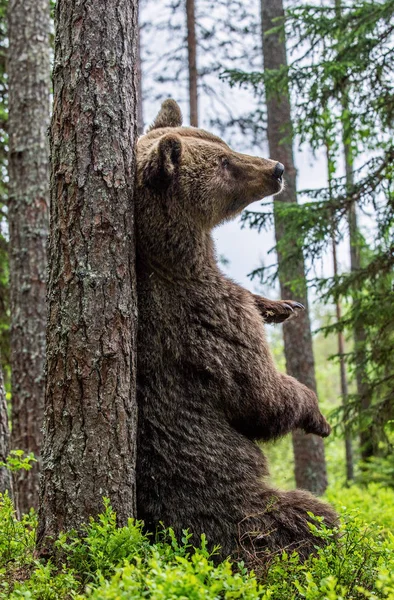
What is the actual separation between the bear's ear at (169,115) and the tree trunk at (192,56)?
6219mm

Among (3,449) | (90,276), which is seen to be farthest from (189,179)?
(3,449)

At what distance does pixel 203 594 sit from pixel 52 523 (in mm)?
1608

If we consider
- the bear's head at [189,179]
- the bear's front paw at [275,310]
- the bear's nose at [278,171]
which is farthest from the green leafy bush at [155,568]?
the bear's nose at [278,171]

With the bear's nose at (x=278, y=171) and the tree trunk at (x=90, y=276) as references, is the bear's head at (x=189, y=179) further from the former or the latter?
the tree trunk at (x=90, y=276)

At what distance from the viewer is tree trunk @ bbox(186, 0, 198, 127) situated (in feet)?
40.1

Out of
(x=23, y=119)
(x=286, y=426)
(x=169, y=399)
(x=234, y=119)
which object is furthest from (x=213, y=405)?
(x=234, y=119)

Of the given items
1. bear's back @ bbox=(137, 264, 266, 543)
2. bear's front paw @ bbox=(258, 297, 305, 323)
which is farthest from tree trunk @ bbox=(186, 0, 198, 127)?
bear's back @ bbox=(137, 264, 266, 543)

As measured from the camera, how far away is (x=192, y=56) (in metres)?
13.0

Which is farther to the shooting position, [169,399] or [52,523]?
[169,399]

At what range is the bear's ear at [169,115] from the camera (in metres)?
5.63

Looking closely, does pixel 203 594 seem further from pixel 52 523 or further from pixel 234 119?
pixel 234 119

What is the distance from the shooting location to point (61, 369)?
3.94m

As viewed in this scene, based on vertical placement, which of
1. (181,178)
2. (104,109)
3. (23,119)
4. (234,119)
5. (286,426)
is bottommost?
(286,426)

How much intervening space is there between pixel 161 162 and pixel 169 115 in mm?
1384
